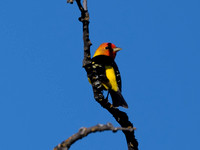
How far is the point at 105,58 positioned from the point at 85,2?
2.03 meters

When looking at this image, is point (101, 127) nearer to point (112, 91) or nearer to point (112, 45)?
point (112, 91)

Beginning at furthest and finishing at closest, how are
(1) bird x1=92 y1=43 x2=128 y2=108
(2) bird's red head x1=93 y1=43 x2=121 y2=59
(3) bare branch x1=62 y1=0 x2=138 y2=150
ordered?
(2) bird's red head x1=93 y1=43 x2=121 y2=59
(1) bird x1=92 y1=43 x2=128 y2=108
(3) bare branch x1=62 y1=0 x2=138 y2=150

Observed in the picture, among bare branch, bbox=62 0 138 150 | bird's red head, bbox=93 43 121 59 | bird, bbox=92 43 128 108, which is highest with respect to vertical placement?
bird's red head, bbox=93 43 121 59

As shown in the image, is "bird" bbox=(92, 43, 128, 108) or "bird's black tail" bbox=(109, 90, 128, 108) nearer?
"bird's black tail" bbox=(109, 90, 128, 108)

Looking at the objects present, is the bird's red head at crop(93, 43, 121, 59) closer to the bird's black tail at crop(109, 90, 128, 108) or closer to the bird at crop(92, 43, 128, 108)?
the bird at crop(92, 43, 128, 108)

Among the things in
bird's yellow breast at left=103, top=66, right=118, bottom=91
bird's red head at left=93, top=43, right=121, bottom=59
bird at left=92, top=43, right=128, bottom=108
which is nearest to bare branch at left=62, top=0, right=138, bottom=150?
bird at left=92, top=43, right=128, bottom=108

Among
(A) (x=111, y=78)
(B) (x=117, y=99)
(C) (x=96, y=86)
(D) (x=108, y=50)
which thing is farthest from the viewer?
(D) (x=108, y=50)

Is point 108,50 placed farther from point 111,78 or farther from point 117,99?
point 117,99

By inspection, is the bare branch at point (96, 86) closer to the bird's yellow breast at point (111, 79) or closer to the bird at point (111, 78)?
the bird at point (111, 78)

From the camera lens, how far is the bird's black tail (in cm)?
517

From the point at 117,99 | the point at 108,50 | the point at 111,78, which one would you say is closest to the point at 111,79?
the point at 111,78

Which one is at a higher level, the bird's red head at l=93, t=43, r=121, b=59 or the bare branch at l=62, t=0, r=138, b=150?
the bird's red head at l=93, t=43, r=121, b=59

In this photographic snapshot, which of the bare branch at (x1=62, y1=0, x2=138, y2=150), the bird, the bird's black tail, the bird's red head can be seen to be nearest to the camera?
the bare branch at (x1=62, y1=0, x2=138, y2=150)

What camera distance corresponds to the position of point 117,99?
5.29 metres
